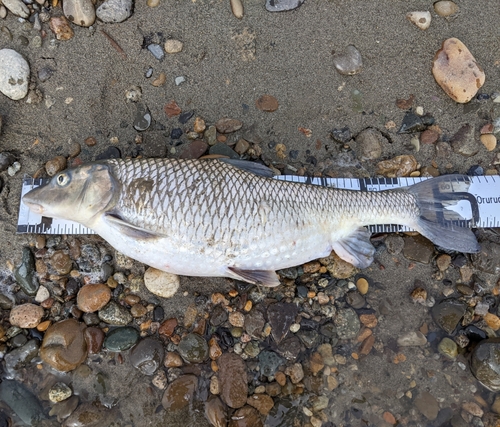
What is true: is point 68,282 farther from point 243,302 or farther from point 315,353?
point 315,353

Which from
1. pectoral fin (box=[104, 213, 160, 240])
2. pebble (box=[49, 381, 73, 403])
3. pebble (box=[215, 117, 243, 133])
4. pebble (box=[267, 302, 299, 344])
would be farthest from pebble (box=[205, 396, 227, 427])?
pebble (box=[215, 117, 243, 133])

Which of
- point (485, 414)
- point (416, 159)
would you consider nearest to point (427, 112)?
point (416, 159)

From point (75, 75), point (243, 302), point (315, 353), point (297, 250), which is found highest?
point (75, 75)

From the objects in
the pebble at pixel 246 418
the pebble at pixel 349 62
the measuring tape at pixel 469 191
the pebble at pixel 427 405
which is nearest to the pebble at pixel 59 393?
the pebble at pixel 246 418

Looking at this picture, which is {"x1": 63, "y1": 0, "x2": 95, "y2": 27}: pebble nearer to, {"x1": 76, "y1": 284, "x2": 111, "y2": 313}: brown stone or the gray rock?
the gray rock

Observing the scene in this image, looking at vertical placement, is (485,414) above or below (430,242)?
below

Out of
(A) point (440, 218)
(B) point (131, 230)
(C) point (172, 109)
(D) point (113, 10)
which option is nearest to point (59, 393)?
(B) point (131, 230)

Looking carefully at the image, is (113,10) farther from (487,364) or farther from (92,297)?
(487,364)
